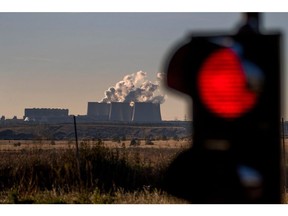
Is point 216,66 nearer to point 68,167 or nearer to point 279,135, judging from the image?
point 279,135

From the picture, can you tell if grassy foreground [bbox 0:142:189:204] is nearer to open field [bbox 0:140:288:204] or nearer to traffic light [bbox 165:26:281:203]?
open field [bbox 0:140:288:204]

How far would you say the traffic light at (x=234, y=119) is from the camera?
1.67 metres

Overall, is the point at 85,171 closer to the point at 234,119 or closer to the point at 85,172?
the point at 85,172

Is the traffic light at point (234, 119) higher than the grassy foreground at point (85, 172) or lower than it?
higher

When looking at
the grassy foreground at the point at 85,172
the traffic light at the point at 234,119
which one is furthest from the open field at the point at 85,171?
the traffic light at the point at 234,119

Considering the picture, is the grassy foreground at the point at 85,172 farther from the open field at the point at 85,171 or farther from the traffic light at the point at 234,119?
the traffic light at the point at 234,119

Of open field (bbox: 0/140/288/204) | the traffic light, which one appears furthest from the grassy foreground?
the traffic light

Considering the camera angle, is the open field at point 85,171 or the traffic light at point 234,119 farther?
the open field at point 85,171

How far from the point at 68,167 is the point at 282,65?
1381 centimetres

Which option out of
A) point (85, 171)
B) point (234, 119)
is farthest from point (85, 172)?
point (234, 119)

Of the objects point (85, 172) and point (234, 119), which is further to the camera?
point (85, 172)

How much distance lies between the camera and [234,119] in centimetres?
170

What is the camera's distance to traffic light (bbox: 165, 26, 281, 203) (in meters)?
1.67
